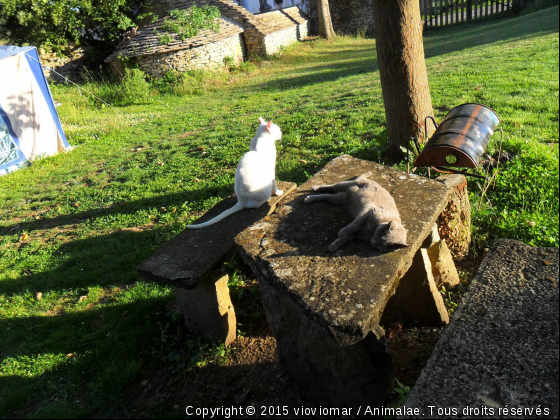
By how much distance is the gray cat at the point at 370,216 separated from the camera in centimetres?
256

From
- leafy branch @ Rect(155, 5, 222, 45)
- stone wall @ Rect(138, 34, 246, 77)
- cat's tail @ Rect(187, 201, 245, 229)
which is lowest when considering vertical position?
cat's tail @ Rect(187, 201, 245, 229)

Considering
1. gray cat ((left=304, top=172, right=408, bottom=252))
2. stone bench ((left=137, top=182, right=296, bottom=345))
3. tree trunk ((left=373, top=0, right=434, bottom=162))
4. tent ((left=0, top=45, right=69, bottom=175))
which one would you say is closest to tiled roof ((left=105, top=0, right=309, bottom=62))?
tent ((left=0, top=45, right=69, bottom=175))

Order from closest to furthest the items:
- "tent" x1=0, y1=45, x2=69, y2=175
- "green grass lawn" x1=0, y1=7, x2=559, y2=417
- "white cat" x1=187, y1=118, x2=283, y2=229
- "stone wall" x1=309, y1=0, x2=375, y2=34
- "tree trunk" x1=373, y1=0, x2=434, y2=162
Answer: "green grass lawn" x1=0, y1=7, x2=559, y2=417 → "white cat" x1=187, y1=118, x2=283, y2=229 → "tree trunk" x1=373, y1=0, x2=434, y2=162 → "tent" x1=0, y1=45, x2=69, y2=175 → "stone wall" x1=309, y1=0, x2=375, y2=34

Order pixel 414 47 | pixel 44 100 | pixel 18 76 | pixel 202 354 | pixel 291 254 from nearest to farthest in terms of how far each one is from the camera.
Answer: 1. pixel 291 254
2. pixel 202 354
3. pixel 414 47
4. pixel 18 76
5. pixel 44 100

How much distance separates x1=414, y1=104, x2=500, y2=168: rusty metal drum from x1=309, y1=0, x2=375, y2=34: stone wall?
20237mm

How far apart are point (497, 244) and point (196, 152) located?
635 cm

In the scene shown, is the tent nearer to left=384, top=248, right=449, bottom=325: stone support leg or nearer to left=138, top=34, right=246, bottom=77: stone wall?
left=138, top=34, right=246, bottom=77: stone wall

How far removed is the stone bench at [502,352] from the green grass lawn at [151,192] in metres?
0.34

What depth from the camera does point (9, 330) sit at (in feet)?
12.9

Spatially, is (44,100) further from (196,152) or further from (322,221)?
(322,221)

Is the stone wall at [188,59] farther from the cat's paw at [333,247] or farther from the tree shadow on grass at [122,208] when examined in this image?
the cat's paw at [333,247]

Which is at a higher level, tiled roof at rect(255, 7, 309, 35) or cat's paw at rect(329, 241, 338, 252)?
tiled roof at rect(255, 7, 309, 35)

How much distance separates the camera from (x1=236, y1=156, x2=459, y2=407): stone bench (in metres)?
2.34

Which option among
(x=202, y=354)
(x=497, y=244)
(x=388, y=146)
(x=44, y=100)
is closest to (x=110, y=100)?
(x=44, y=100)
